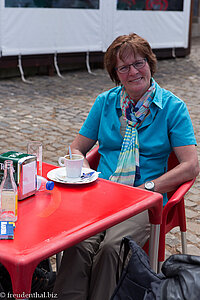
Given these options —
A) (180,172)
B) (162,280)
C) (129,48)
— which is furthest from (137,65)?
(162,280)

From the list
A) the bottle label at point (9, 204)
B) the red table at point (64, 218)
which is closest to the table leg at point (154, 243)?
the red table at point (64, 218)

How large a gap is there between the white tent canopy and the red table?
816cm

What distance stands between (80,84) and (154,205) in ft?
27.9

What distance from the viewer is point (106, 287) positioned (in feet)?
7.32

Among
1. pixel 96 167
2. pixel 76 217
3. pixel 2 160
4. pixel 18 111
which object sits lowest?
pixel 18 111

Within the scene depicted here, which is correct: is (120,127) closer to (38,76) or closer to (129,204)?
(129,204)

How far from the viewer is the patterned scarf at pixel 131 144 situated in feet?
9.14

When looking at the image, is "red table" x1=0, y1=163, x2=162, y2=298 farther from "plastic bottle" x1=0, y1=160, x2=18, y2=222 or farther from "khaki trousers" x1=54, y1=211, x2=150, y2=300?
"khaki trousers" x1=54, y1=211, x2=150, y2=300

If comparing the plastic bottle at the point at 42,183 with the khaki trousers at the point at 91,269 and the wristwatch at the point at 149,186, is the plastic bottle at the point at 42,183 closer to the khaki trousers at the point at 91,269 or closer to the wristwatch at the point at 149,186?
the khaki trousers at the point at 91,269

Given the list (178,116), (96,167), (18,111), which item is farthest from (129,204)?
(18,111)

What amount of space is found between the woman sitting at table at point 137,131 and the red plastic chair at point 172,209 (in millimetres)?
64

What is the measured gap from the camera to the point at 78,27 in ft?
36.9

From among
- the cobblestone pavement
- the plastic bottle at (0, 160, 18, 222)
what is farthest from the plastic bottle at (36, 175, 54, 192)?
the cobblestone pavement

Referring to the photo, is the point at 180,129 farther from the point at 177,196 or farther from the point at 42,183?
the point at 42,183
